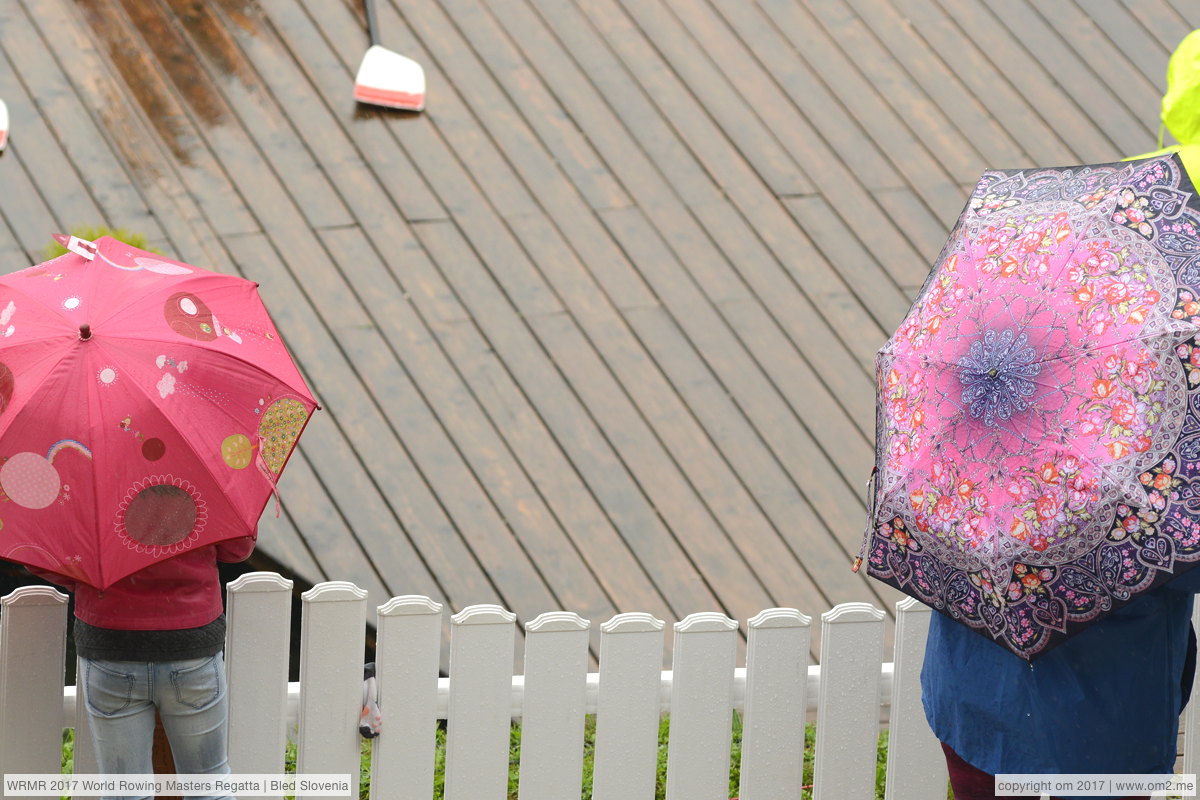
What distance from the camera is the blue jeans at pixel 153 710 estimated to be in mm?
2678

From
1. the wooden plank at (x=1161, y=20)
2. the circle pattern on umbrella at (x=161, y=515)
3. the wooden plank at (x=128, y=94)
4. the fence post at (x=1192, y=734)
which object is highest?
the wooden plank at (x=1161, y=20)

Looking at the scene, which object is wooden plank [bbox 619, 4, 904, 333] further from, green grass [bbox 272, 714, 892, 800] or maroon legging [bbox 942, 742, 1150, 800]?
maroon legging [bbox 942, 742, 1150, 800]

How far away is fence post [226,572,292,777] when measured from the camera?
288 centimetres

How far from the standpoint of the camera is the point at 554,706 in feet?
10.0

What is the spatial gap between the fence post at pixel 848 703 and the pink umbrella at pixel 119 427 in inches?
52.1

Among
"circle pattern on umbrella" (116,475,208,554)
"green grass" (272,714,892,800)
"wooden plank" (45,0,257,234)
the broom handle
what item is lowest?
"green grass" (272,714,892,800)

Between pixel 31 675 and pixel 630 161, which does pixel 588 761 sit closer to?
pixel 31 675

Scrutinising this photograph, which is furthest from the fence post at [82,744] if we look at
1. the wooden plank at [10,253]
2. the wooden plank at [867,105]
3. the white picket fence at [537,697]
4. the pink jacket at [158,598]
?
the wooden plank at [867,105]

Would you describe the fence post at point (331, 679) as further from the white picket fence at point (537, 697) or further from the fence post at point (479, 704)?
the fence post at point (479, 704)

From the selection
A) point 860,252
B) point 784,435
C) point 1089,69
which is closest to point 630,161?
point 860,252

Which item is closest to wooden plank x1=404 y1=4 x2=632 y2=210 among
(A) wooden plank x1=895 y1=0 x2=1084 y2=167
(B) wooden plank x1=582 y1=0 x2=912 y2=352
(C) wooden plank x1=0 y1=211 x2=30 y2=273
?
(B) wooden plank x1=582 y1=0 x2=912 y2=352

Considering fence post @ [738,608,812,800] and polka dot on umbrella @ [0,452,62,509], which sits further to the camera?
fence post @ [738,608,812,800]

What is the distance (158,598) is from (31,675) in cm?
41

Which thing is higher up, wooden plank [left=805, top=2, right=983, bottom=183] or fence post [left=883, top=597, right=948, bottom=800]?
wooden plank [left=805, top=2, right=983, bottom=183]
